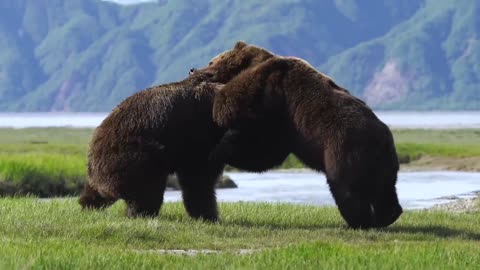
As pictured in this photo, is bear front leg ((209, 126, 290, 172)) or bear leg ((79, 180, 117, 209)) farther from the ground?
bear front leg ((209, 126, 290, 172))

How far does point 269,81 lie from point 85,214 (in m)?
2.65

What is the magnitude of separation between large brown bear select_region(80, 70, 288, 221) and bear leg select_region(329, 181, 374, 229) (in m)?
0.88

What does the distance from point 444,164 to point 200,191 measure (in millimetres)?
36482

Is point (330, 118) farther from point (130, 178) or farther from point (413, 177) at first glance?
point (413, 177)

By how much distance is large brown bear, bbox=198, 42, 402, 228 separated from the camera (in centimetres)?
1126

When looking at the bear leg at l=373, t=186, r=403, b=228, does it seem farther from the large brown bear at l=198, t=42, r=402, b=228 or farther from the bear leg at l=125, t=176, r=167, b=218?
the bear leg at l=125, t=176, r=167, b=218

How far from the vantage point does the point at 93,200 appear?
42.0 feet

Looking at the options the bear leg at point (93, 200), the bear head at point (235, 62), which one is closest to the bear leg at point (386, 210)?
the bear head at point (235, 62)

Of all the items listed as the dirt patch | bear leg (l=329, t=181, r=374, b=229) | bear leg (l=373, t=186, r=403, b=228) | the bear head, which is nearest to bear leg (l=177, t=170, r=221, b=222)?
the bear head

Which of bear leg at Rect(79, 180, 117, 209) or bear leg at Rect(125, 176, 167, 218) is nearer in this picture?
bear leg at Rect(125, 176, 167, 218)

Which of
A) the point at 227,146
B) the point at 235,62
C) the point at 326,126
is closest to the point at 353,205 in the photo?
the point at 326,126

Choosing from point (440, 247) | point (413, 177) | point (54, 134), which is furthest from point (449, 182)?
point (54, 134)

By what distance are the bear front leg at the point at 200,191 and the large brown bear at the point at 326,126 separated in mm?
562

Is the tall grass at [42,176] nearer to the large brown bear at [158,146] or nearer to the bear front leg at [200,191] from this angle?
the bear front leg at [200,191]
